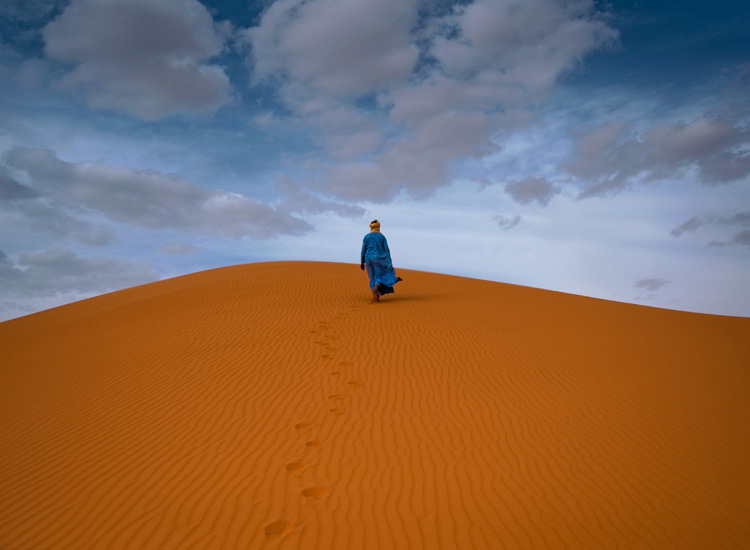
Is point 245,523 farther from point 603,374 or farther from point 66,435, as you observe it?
point 603,374

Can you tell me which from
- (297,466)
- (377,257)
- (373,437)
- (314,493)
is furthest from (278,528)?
(377,257)

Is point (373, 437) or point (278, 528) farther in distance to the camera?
Answer: point (373, 437)

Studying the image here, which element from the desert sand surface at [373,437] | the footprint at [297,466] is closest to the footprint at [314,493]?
the desert sand surface at [373,437]

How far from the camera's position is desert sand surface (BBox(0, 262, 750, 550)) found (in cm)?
362

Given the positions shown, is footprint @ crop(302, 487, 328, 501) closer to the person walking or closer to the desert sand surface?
the desert sand surface

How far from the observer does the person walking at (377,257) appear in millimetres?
12180

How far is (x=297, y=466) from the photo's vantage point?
4.42m

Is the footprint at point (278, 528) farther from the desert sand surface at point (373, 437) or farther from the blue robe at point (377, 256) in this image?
the blue robe at point (377, 256)

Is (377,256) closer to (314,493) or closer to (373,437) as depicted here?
(373,437)

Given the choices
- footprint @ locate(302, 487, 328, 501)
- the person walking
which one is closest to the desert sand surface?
footprint @ locate(302, 487, 328, 501)

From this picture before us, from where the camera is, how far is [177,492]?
4.04 meters

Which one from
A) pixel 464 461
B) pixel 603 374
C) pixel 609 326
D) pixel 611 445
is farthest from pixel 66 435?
pixel 609 326

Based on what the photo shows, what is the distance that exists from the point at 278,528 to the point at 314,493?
0.55 metres

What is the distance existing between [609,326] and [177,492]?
10.8 m
